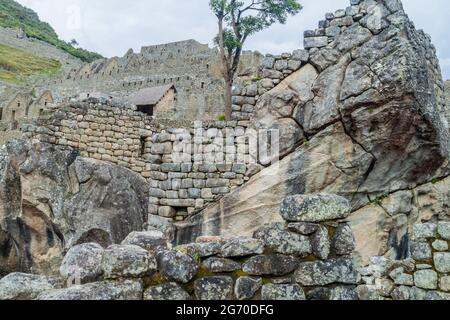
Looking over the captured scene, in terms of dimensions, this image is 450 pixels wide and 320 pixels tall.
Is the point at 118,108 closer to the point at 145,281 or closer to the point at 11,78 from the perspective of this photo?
the point at 145,281

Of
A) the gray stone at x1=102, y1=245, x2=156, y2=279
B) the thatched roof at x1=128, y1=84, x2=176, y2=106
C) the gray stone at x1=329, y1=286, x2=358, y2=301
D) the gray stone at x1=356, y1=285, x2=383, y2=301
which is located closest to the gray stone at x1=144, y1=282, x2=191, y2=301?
the gray stone at x1=102, y1=245, x2=156, y2=279

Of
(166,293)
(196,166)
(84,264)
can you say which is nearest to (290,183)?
(196,166)

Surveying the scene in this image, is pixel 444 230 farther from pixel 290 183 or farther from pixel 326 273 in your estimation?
pixel 290 183

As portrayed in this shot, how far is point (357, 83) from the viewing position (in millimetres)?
9445

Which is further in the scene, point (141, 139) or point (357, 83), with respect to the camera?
point (141, 139)

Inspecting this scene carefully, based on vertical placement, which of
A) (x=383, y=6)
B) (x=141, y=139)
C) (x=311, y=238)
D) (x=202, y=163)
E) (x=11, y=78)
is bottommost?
(x=311, y=238)

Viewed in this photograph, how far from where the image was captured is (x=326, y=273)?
11.7 ft

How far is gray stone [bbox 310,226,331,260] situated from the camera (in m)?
3.62

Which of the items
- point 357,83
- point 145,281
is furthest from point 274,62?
point 145,281

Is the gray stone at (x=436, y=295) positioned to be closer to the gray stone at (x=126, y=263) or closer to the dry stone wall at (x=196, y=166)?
the gray stone at (x=126, y=263)

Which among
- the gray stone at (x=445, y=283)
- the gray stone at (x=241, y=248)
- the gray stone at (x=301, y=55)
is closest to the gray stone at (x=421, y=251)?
the gray stone at (x=445, y=283)

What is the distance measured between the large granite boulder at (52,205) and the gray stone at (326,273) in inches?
342

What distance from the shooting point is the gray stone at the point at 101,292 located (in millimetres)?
3059
